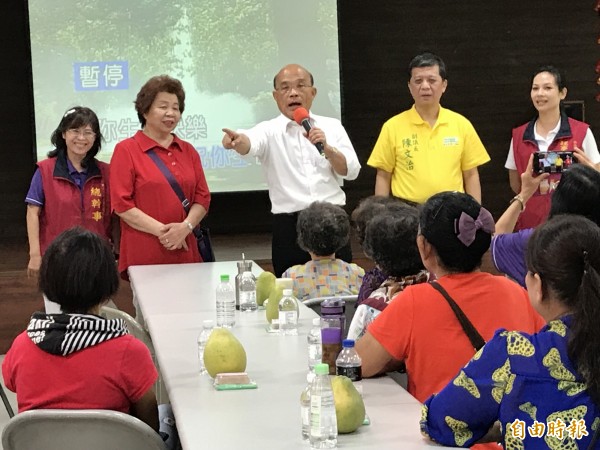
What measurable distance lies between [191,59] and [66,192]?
8.40ft

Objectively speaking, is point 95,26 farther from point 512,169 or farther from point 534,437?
point 534,437

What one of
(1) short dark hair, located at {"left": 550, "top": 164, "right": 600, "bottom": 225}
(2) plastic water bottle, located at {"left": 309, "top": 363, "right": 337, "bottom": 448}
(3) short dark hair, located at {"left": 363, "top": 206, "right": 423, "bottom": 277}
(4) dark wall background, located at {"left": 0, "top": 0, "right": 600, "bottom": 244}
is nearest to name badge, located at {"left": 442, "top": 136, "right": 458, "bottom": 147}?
(1) short dark hair, located at {"left": 550, "top": 164, "right": 600, "bottom": 225}

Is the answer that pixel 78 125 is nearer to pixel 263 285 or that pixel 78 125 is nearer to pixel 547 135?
pixel 263 285

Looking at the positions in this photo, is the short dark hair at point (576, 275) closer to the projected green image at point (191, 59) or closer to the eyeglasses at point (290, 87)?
the eyeglasses at point (290, 87)

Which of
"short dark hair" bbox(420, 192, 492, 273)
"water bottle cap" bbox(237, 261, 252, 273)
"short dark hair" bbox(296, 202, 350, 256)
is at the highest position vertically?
"short dark hair" bbox(420, 192, 492, 273)

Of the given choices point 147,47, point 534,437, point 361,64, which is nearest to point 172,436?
point 534,437

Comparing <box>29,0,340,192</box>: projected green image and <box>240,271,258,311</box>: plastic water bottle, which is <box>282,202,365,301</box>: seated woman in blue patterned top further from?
<box>29,0,340,192</box>: projected green image

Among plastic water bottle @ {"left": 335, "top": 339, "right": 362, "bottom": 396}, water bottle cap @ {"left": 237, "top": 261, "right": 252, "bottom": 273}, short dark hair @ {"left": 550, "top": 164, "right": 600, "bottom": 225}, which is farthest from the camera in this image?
water bottle cap @ {"left": 237, "top": 261, "right": 252, "bottom": 273}

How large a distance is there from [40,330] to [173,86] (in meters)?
2.30

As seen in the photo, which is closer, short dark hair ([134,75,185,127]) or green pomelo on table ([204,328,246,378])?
green pomelo on table ([204,328,246,378])

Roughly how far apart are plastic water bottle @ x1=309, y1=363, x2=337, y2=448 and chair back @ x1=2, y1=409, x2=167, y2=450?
0.45m

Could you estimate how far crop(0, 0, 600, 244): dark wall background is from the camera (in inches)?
293

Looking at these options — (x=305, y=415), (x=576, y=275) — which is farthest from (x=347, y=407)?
(x=576, y=275)

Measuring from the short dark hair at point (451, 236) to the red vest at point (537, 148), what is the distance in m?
2.58
